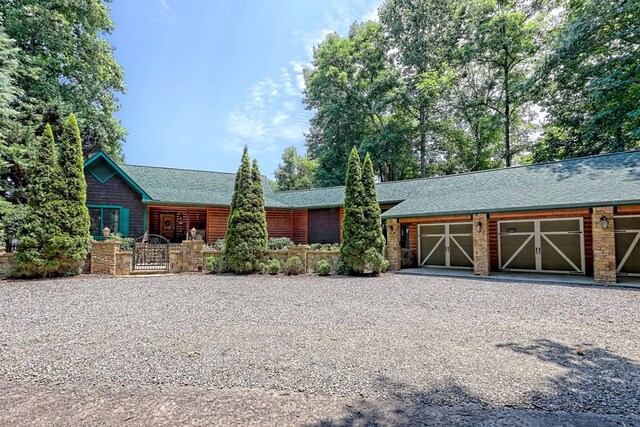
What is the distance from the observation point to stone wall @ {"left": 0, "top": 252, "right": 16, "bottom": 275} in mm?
10023

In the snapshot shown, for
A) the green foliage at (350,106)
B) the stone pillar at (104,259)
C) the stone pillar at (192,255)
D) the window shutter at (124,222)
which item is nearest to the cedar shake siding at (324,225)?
the stone pillar at (192,255)

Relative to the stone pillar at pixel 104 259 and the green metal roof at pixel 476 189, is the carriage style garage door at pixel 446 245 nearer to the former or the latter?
the green metal roof at pixel 476 189

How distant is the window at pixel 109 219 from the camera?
15438mm

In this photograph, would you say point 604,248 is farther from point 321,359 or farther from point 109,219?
point 109,219

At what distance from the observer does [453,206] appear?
1232cm

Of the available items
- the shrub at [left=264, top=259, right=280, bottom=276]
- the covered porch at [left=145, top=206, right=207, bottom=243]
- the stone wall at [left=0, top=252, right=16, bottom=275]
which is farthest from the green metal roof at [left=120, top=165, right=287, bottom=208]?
the shrub at [left=264, top=259, right=280, bottom=276]

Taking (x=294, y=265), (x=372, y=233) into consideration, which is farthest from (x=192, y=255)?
(x=372, y=233)

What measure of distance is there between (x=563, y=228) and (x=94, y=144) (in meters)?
25.8

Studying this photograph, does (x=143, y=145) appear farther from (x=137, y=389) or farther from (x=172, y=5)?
(x=137, y=389)

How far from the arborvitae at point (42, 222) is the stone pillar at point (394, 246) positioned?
1168 cm

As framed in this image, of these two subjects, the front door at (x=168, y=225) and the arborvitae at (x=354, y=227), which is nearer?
the arborvitae at (x=354, y=227)

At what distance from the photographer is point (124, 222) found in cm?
1588

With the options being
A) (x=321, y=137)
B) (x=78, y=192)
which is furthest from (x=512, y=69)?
(x=78, y=192)

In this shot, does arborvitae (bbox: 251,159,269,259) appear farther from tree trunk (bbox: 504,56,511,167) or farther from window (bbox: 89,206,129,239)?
tree trunk (bbox: 504,56,511,167)
